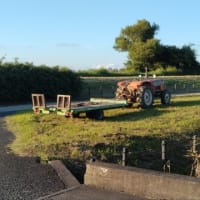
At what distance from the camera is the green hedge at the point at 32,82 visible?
32.4 m

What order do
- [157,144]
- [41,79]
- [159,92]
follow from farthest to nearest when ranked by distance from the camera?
[41,79] < [159,92] < [157,144]

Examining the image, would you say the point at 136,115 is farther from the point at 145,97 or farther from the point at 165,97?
the point at 165,97

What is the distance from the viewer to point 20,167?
34.3 ft

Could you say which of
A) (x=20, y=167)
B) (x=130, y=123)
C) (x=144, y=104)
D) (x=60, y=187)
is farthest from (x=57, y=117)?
(x=60, y=187)

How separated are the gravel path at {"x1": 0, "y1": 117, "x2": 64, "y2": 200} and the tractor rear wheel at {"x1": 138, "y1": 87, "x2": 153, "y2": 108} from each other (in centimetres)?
1141

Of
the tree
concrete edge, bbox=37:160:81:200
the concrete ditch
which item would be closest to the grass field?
concrete edge, bbox=37:160:81:200

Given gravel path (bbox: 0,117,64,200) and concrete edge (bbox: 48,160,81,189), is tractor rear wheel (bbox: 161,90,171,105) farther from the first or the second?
concrete edge (bbox: 48,160,81,189)

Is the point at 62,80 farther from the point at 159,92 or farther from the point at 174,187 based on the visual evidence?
the point at 174,187

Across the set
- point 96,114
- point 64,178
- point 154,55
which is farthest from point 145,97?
point 154,55

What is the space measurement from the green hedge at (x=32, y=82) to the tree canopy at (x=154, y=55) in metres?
47.2

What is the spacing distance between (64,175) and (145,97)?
13.8m

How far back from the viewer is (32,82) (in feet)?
111

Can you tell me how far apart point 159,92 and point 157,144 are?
10.5 metres

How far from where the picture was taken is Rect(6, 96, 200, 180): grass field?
12.6m
